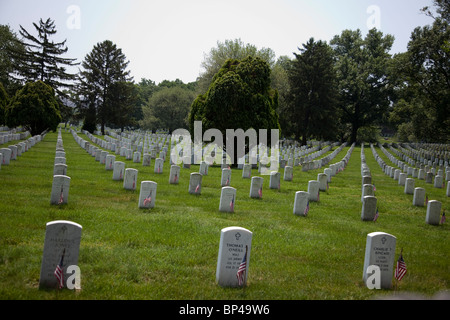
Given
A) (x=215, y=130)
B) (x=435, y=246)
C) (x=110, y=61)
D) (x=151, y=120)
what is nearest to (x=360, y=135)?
(x=151, y=120)

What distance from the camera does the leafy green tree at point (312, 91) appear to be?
4780 centimetres

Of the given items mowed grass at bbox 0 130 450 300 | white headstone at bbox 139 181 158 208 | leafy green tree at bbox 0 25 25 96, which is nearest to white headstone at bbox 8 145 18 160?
mowed grass at bbox 0 130 450 300

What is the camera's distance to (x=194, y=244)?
295 inches

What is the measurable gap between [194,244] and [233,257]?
185 centimetres

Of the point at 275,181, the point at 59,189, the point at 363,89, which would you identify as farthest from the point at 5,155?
the point at 363,89

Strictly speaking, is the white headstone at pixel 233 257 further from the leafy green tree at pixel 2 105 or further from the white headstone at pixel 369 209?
the leafy green tree at pixel 2 105

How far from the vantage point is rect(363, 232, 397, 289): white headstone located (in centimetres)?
617

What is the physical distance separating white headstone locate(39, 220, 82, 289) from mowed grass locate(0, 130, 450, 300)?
0.64 feet

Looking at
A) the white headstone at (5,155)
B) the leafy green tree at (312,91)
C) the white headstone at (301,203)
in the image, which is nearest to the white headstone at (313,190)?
the white headstone at (301,203)

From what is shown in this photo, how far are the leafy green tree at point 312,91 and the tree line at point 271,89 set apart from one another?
0.42 feet

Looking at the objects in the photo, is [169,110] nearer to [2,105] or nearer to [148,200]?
[2,105]

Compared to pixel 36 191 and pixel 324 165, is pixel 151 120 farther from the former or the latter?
pixel 36 191

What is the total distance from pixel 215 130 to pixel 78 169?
9.05m

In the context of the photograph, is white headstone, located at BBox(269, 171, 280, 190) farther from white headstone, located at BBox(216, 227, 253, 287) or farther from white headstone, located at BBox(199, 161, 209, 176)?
white headstone, located at BBox(216, 227, 253, 287)
